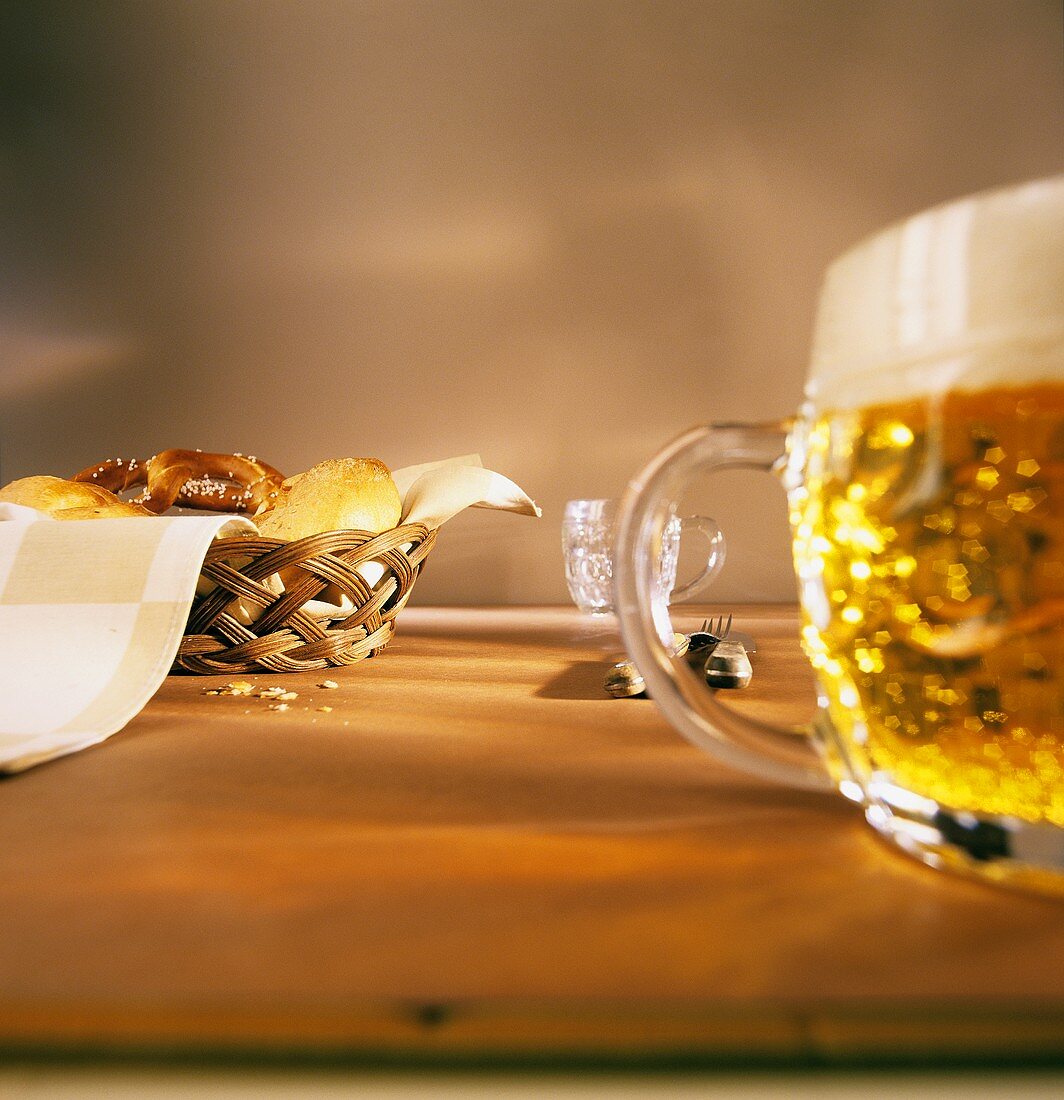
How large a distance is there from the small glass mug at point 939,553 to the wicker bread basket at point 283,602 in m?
0.37

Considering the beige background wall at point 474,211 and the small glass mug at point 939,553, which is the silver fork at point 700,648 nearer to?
the small glass mug at point 939,553

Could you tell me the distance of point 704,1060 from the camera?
0.52ft

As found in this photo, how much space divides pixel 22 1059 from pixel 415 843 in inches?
4.1

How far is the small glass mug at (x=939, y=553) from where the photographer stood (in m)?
0.20

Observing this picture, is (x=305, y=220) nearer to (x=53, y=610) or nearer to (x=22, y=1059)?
(x=53, y=610)

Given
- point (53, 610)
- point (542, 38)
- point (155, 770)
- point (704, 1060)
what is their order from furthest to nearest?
point (542, 38) < point (53, 610) < point (155, 770) < point (704, 1060)

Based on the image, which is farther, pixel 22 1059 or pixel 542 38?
pixel 542 38

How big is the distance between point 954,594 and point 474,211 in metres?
1.22

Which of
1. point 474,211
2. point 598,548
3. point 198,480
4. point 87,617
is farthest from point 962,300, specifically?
point 474,211

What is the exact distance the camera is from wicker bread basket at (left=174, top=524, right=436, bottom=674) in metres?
0.56

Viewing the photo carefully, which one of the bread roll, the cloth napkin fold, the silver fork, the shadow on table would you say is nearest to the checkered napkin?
the cloth napkin fold

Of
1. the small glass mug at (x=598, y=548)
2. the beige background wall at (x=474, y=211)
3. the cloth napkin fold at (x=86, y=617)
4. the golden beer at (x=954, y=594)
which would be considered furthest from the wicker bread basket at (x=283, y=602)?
the beige background wall at (x=474, y=211)

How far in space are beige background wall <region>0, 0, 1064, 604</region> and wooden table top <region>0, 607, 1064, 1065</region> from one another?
0.97 m

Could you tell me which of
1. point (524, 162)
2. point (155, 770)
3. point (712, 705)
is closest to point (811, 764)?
point (712, 705)
